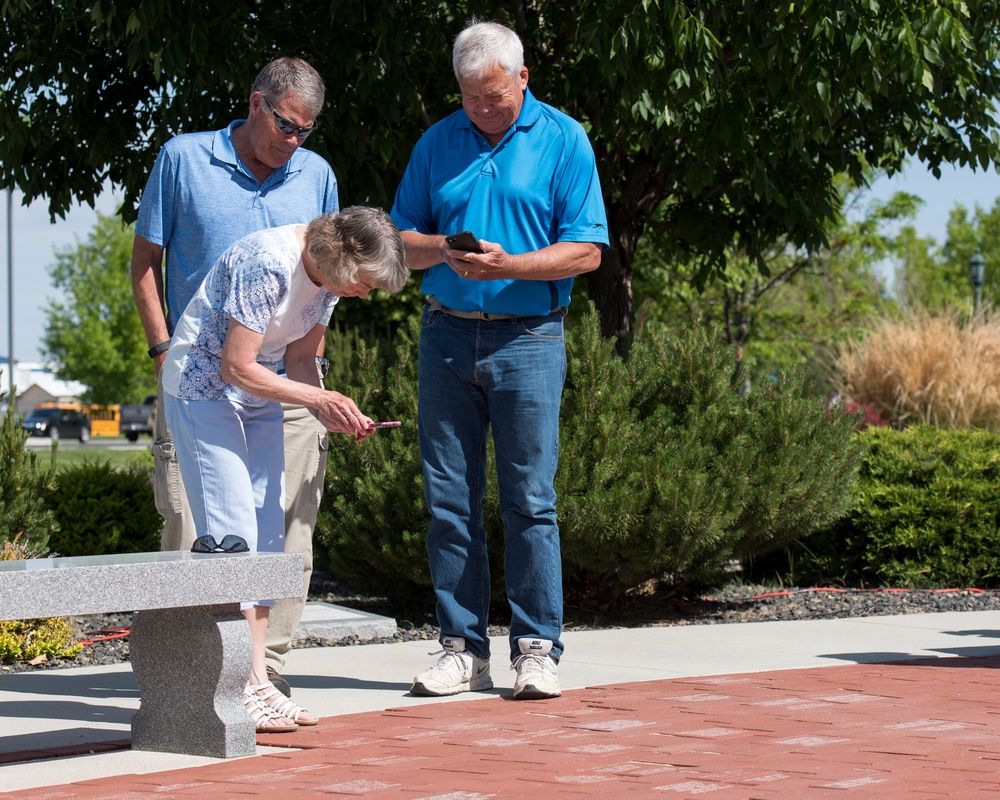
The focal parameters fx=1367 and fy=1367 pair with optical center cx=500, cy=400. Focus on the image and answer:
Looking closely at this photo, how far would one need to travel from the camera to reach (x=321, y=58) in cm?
882

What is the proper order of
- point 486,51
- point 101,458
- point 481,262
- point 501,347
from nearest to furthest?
point 481,262 < point 486,51 < point 501,347 < point 101,458

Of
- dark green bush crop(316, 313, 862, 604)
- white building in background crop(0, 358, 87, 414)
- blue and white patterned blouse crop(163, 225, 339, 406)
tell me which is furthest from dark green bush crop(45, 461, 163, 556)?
white building in background crop(0, 358, 87, 414)

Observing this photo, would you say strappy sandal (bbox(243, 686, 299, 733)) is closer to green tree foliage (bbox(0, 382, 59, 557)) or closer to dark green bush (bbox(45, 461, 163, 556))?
green tree foliage (bbox(0, 382, 59, 557))

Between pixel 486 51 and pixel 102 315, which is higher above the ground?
pixel 102 315

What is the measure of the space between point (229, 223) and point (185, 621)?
1401 millimetres

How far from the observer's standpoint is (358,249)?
4.00 meters

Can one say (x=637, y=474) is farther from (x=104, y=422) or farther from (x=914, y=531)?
(x=104, y=422)

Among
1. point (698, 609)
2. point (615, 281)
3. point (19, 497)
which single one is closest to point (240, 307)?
point (19, 497)

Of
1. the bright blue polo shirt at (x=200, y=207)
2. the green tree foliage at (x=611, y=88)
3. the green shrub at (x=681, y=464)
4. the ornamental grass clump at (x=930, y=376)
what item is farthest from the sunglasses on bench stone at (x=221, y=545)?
the ornamental grass clump at (x=930, y=376)

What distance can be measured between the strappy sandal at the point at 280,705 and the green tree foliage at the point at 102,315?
167 feet

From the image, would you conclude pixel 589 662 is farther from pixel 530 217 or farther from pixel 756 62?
pixel 756 62

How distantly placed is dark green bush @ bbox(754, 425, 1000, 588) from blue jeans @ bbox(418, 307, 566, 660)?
437cm

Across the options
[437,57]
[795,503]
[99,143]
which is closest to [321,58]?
[437,57]

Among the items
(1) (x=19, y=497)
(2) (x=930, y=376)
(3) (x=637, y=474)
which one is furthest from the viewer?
(2) (x=930, y=376)
